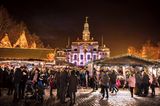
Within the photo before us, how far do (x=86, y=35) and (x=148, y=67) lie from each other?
9188 cm

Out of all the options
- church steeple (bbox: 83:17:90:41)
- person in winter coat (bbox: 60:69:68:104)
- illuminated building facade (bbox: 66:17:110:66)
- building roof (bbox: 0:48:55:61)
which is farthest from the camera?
church steeple (bbox: 83:17:90:41)

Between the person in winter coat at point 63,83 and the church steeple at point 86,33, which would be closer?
the person in winter coat at point 63,83

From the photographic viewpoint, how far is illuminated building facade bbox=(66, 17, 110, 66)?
115750mm

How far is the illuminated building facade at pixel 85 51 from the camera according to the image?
115750mm

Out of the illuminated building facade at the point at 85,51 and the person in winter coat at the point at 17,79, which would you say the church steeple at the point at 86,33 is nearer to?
the illuminated building facade at the point at 85,51

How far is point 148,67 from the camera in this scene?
104 ft

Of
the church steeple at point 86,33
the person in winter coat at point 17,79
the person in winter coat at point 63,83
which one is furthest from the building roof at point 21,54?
the church steeple at point 86,33

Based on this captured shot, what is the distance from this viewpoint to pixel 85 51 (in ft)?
383

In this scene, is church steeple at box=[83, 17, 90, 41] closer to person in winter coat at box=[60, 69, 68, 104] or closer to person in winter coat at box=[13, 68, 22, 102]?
person in winter coat at box=[60, 69, 68, 104]

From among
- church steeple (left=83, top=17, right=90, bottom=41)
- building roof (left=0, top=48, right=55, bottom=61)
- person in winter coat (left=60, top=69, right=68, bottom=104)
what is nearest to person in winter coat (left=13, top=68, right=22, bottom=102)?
person in winter coat (left=60, top=69, right=68, bottom=104)

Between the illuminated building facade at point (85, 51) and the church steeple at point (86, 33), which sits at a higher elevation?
the church steeple at point (86, 33)

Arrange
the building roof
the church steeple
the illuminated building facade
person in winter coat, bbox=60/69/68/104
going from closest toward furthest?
person in winter coat, bbox=60/69/68/104
the building roof
the illuminated building facade
the church steeple

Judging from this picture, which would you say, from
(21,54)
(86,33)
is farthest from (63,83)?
(86,33)

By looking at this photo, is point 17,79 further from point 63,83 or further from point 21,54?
point 21,54
